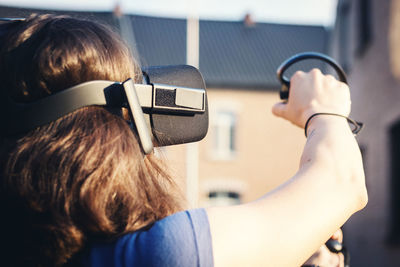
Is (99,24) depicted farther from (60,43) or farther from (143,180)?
→ (143,180)

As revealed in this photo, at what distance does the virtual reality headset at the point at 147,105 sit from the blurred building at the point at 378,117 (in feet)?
24.1

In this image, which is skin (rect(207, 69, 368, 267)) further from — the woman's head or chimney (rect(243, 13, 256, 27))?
chimney (rect(243, 13, 256, 27))

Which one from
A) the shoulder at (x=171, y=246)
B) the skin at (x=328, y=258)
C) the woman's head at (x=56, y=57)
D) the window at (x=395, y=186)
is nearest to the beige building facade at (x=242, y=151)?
the window at (x=395, y=186)

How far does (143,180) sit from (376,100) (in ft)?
29.1

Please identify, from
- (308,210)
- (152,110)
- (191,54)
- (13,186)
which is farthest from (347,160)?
(191,54)

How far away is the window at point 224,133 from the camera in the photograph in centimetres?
1991

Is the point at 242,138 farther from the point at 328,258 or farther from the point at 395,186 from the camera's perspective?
the point at 328,258

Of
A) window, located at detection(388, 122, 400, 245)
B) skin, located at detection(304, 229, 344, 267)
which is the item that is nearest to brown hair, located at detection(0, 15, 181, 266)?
skin, located at detection(304, 229, 344, 267)

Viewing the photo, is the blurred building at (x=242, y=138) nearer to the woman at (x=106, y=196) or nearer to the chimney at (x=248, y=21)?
the chimney at (x=248, y=21)

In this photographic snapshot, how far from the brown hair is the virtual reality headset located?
0.03 m

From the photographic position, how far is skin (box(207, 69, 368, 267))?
921mm

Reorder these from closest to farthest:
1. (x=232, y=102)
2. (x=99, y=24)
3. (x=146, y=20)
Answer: (x=99, y=24) → (x=232, y=102) → (x=146, y=20)

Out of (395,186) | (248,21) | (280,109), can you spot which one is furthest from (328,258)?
(248,21)

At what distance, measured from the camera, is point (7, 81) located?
3.24 feet
